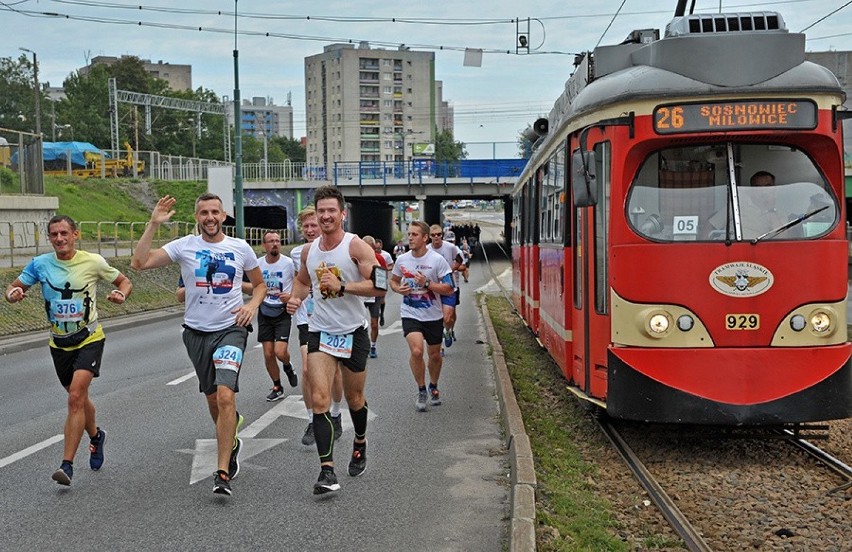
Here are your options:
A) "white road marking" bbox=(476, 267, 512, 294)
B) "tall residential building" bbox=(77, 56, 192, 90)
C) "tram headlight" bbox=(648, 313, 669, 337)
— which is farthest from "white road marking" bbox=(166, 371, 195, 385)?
"tall residential building" bbox=(77, 56, 192, 90)

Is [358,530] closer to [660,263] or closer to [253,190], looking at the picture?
[660,263]

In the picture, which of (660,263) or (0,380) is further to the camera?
(0,380)

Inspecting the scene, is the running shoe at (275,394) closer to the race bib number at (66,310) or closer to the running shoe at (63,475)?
the race bib number at (66,310)

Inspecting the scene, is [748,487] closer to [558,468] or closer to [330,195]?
[558,468]

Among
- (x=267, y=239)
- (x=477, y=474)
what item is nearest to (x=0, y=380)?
(x=267, y=239)

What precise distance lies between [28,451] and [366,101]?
152 m

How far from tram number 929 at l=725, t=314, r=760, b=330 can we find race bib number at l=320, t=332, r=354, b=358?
2.89 meters

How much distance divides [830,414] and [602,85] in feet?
10.2

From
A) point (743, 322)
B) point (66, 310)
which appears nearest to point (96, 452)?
point (66, 310)

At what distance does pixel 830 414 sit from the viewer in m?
8.18

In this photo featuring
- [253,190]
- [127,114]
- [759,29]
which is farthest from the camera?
[127,114]

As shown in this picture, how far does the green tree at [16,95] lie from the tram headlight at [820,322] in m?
95.9

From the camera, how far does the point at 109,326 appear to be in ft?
72.1

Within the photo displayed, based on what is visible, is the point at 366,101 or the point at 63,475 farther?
the point at 366,101
